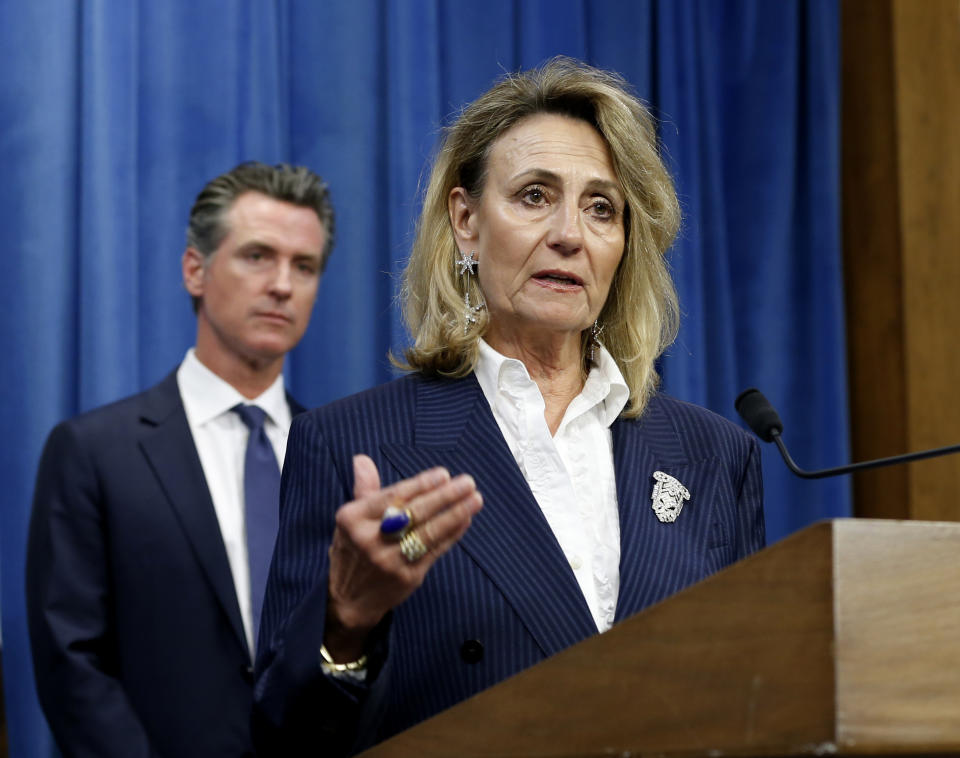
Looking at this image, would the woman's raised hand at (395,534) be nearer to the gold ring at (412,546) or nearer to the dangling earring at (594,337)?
the gold ring at (412,546)

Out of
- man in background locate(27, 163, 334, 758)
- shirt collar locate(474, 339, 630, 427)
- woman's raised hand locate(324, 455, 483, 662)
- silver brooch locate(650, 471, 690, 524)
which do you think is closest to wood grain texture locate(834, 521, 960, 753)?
woman's raised hand locate(324, 455, 483, 662)

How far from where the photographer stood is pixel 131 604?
2.34 metres

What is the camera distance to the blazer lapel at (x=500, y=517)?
140cm

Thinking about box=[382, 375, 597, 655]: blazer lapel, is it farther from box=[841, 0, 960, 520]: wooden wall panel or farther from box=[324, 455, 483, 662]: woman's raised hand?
box=[841, 0, 960, 520]: wooden wall panel

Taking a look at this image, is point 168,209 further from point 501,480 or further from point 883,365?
point 883,365

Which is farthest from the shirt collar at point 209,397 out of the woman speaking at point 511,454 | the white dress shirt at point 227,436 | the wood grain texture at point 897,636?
the wood grain texture at point 897,636

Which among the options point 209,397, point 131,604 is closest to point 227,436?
point 209,397

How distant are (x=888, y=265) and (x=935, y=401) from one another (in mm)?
415

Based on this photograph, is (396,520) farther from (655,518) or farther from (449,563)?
(655,518)

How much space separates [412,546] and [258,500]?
1502mm

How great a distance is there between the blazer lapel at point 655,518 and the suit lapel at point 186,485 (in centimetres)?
101

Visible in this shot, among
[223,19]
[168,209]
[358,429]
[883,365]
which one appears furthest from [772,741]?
[883,365]

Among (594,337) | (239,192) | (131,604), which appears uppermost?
(239,192)

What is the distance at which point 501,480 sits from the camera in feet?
4.97
